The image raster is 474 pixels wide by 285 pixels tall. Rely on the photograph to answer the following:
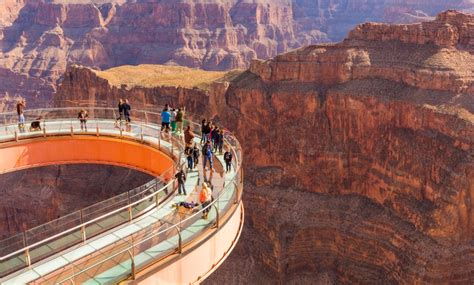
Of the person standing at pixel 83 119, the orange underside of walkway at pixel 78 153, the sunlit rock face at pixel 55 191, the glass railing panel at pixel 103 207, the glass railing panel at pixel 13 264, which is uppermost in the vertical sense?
the person standing at pixel 83 119

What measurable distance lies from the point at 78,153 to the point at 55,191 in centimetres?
3798

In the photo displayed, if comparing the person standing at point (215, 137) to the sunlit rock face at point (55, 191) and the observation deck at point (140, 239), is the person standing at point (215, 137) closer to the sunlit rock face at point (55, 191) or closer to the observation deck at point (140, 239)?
the observation deck at point (140, 239)

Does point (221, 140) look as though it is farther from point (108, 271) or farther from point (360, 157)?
point (360, 157)

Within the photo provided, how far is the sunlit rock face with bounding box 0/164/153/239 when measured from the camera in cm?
6550

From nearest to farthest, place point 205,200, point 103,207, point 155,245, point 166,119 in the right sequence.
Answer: point 155,245 → point 103,207 → point 205,200 → point 166,119

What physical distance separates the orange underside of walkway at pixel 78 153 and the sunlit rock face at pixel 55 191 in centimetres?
3092

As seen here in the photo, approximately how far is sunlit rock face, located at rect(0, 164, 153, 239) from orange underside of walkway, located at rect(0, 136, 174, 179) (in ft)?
101

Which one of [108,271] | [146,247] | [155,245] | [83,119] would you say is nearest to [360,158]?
[83,119]

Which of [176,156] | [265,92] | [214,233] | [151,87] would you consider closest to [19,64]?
[151,87]

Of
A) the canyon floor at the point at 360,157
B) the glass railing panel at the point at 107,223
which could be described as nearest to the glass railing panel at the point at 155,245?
the glass railing panel at the point at 107,223

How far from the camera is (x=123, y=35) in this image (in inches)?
5669

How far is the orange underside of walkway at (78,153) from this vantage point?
3084 cm

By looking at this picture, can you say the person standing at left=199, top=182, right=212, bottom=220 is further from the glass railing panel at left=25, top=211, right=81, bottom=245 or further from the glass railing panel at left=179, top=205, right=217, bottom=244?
the glass railing panel at left=25, top=211, right=81, bottom=245

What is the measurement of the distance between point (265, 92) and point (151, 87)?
1763 centimetres
